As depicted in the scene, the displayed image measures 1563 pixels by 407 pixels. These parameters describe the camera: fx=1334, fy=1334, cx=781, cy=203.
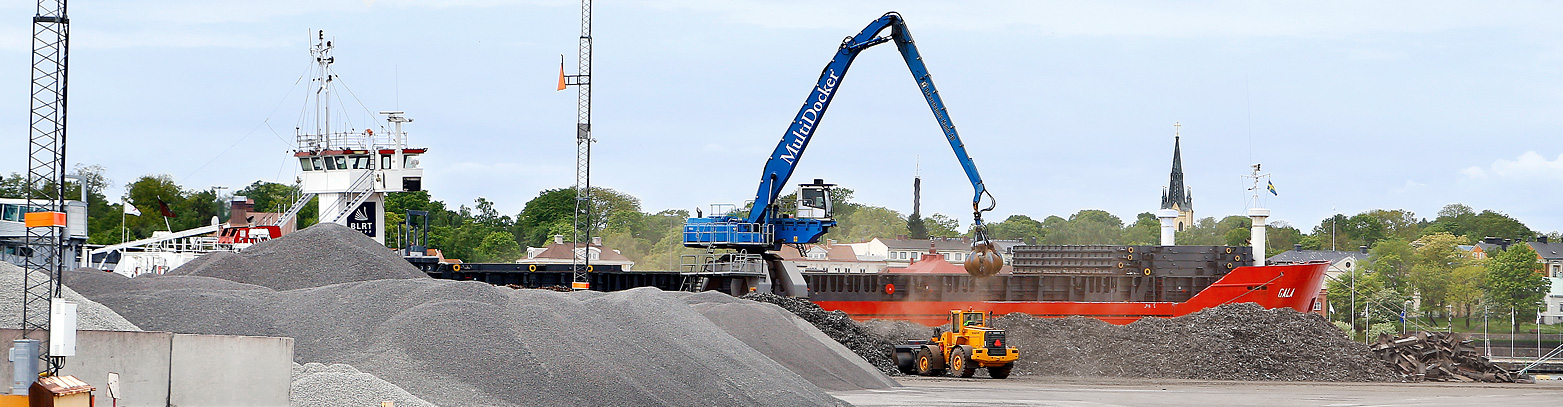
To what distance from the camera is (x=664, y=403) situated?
1947 cm

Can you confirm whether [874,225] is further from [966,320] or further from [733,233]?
[966,320]

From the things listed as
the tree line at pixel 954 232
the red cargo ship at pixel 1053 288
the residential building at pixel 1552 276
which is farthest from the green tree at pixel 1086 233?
the red cargo ship at pixel 1053 288


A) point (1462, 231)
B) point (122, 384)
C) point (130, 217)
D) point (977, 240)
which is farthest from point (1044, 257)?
point (1462, 231)

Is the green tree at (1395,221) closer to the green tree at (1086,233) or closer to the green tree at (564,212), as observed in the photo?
the green tree at (1086,233)

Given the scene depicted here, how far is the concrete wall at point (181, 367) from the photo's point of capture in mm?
15633

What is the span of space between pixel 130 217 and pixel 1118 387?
6781 centimetres

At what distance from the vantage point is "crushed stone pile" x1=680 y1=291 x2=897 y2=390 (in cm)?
2727

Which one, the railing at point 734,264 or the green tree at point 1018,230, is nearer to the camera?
the railing at point 734,264


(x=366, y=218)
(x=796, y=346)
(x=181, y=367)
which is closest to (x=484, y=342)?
(x=181, y=367)

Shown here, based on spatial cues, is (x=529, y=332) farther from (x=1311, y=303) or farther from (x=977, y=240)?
(x=1311, y=303)

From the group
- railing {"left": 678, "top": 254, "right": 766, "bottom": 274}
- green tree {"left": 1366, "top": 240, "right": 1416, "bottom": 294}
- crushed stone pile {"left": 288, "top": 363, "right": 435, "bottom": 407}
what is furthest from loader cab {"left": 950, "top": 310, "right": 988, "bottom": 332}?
green tree {"left": 1366, "top": 240, "right": 1416, "bottom": 294}

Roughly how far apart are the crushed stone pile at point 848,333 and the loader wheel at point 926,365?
0.75 m

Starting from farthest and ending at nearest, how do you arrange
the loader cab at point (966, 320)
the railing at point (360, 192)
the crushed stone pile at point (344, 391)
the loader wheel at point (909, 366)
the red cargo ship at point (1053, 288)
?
the railing at point (360, 192)
the red cargo ship at point (1053, 288)
the loader wheel at point (909, 366)
the loader cab at point (966, 320)
the crushed stone pile at point (344, 391)

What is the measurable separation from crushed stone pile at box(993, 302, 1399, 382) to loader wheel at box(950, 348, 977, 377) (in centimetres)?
384
